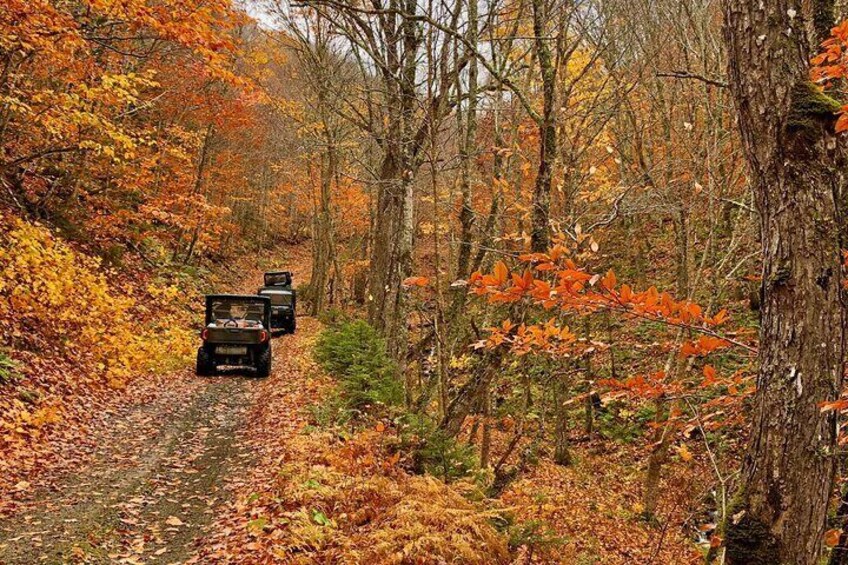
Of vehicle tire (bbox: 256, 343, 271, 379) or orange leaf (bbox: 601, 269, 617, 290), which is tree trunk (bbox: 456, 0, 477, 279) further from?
orange leaf (bbox: 601, 269, 617, 290)

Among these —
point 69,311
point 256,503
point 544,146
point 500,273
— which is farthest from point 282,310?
point 500,273

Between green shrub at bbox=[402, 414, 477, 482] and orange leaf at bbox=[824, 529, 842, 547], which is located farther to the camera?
green shrub at bbox=[402, 414, 477, 482]

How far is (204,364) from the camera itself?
13656 mm

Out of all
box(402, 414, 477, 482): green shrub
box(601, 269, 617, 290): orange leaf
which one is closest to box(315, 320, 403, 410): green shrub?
box(402, 414, 477, 482): green shrub

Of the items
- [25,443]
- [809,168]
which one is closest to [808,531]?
[809,168]

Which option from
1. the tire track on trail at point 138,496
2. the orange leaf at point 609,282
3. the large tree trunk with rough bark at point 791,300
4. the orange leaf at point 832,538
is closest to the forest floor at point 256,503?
the tire track on trail at point 138,496

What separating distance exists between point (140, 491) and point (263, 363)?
711 centimetres

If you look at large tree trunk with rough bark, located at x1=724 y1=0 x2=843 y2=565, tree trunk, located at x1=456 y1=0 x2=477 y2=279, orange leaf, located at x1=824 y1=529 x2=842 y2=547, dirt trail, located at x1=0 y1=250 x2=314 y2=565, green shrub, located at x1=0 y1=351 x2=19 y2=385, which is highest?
tree trunk, located at x1=456 y1=0 x2=477 y2=279

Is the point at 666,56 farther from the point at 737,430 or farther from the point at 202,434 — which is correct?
the point at 202,434

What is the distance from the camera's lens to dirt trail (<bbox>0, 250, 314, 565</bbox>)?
209 inches

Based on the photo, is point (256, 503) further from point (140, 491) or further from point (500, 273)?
point (500, 273)

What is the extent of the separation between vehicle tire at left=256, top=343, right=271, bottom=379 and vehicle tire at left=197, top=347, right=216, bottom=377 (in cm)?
106

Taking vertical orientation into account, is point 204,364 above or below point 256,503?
above

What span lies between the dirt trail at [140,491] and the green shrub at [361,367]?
2.07 metres
